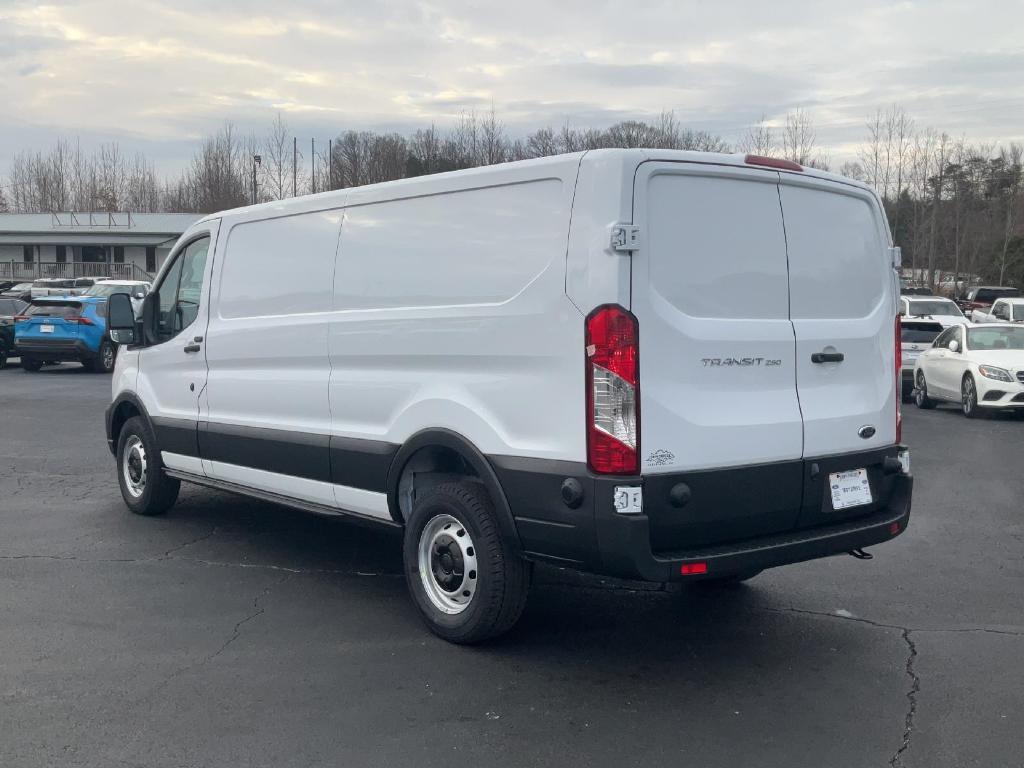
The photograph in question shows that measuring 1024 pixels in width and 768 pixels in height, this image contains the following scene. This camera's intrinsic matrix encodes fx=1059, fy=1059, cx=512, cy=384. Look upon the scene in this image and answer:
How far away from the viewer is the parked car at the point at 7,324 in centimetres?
2381

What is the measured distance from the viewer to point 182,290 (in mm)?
7570

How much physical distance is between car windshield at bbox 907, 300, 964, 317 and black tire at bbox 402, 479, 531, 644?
20650mm

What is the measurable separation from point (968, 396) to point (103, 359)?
55.2 feet

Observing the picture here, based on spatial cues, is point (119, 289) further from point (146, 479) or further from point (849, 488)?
point (849, 488)

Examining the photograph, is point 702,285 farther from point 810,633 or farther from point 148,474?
point 148,474

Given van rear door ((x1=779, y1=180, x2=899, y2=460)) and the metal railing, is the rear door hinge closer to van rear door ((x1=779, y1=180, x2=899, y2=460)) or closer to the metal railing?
van rear door ((x1=779, y1=180, x2=899, y2=460))

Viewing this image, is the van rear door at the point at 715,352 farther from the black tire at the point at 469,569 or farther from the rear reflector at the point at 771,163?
the black tire at the point at 469,569

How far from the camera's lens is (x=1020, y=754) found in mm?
3912

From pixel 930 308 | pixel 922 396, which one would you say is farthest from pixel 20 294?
pixel 922 396

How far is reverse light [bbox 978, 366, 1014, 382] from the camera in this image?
15.1 m

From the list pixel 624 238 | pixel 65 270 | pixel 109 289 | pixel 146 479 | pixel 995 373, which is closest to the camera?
pixel 624 238

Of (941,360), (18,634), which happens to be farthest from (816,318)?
(941,360)

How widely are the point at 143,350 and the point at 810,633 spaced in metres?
5.17

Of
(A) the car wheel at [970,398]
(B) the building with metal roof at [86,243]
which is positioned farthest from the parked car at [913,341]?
(B) the building with metal roof at [86,243]
